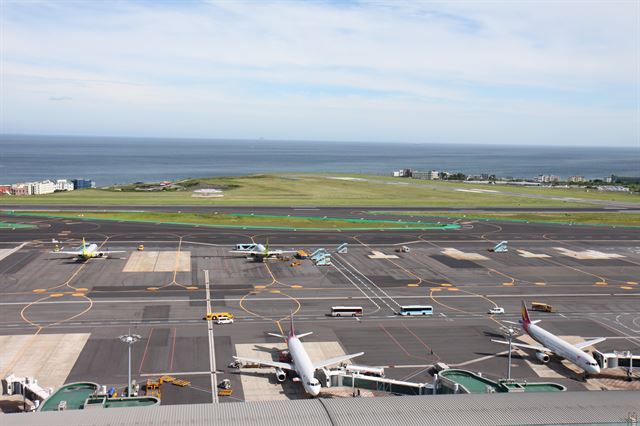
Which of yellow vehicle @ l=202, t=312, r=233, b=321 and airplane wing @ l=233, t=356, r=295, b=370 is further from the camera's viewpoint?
yellow vehicle @ l=202, t=312, r=233, b=321

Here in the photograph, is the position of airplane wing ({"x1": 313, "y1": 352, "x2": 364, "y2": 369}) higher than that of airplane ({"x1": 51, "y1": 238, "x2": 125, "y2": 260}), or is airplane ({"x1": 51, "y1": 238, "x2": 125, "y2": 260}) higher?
airplane ({"x1": 51, "y1": 238, "x2": 125, "y2": 260})

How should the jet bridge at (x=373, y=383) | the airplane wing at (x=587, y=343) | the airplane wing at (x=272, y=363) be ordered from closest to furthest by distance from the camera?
the jet bridge at (x=373, y=383) < the airplane wing at (x=272, y=363) < the airplane wing at (x=587, y=343)

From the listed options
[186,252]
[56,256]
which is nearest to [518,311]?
[186,252]

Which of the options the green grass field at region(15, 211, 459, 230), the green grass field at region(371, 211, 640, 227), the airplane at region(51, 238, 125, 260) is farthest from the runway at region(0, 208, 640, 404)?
the green grass field at region(371, 211, 640, 227)

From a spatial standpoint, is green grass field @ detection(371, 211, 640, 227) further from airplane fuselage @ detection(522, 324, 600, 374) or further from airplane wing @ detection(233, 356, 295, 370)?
airplane wing @ detection(233, 356, 295, 370)

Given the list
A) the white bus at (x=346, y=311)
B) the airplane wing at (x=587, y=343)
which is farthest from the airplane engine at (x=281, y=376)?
the airplane wing at (x=587, y=343)

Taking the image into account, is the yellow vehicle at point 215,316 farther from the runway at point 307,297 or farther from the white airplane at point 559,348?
the white airplane at point 559,348
